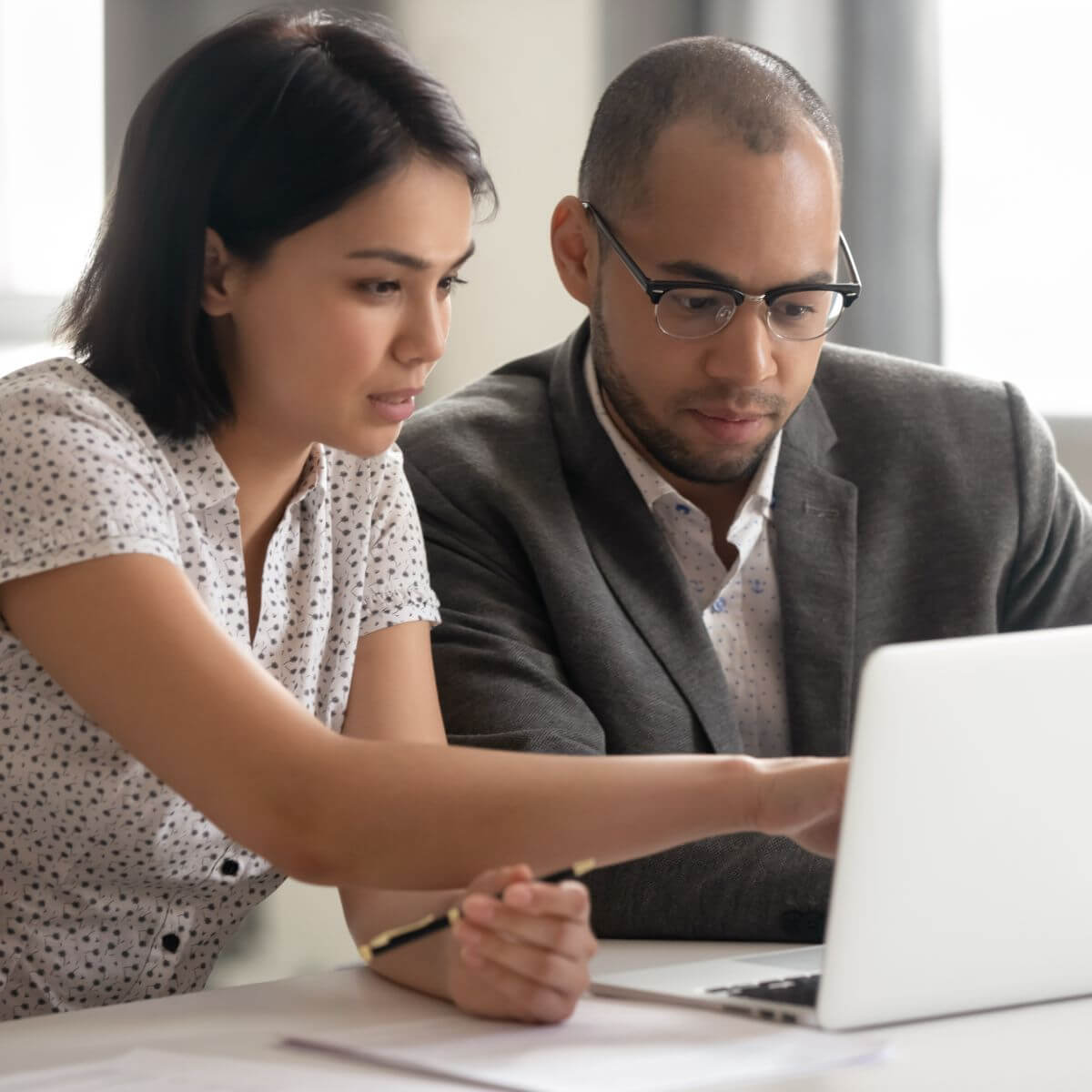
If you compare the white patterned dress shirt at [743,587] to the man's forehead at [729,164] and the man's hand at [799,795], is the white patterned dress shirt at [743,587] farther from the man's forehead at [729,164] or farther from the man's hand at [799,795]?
the man's hand at [799,795]

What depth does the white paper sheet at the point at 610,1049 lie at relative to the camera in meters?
0.82

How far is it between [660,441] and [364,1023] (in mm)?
782

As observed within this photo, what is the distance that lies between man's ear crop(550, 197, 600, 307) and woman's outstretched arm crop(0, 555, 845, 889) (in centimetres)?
78

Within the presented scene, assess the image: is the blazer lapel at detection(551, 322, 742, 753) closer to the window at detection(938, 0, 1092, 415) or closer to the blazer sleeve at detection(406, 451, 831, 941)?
the blazer sleeve at detection(406, 451, 831, 941)

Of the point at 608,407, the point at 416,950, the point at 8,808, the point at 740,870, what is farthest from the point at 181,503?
the point at 608,407

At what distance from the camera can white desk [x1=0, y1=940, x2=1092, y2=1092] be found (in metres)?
0.82

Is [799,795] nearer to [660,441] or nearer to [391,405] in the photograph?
[391,405]

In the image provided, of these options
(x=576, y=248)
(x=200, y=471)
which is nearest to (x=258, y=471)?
(x=200, y=471)

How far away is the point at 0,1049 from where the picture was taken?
941 millimetres

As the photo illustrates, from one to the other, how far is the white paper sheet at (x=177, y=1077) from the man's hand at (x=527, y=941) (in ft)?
0.40

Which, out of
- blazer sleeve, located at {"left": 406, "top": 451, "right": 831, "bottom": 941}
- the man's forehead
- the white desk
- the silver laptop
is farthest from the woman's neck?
the silver laptop

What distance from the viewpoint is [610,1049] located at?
878 mm

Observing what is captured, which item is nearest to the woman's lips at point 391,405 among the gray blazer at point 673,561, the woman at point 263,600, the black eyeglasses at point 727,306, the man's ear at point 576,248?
the woman at point 263,600

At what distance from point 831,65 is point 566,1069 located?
228 cm
